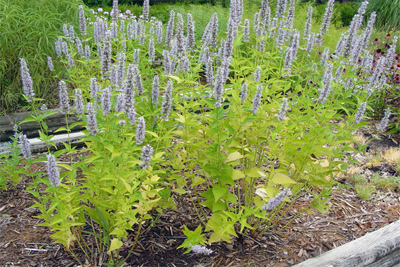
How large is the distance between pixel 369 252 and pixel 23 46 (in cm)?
488

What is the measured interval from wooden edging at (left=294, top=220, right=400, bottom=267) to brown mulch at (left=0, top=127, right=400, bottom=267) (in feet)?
0.70

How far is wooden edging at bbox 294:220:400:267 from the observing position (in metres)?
2.68

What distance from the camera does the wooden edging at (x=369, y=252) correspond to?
2.68 meters

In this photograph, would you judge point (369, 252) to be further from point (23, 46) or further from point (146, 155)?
point (23, 46)

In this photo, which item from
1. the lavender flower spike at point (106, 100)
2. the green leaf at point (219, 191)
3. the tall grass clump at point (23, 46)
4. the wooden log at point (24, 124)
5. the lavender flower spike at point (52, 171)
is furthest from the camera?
the tall grass clump at point (23, 46)

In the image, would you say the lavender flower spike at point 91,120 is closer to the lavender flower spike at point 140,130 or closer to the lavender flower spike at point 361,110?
the lavender flower spike at point 140,130

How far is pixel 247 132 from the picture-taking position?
273 centimetres

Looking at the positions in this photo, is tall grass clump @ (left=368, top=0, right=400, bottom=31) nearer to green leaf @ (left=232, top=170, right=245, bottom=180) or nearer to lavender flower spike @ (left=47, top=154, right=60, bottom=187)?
green leaf @ (left=232, top=170, right=245, bottom=180)

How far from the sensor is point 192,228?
3.10 metres

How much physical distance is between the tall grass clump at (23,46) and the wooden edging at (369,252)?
4.10 meters

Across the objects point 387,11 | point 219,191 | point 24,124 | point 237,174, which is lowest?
point 24,124

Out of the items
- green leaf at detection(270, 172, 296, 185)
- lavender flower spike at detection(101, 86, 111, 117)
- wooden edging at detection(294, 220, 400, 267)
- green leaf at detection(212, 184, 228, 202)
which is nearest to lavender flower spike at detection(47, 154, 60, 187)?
lavender flower spike at detection(101, 86, 111, 117)

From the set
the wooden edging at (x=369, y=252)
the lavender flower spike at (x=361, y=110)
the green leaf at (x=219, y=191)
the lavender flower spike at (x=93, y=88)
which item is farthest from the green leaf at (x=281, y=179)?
the lavender flower spike at (x=93, y=88)

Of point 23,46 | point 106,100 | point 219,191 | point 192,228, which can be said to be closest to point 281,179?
point 219,191
